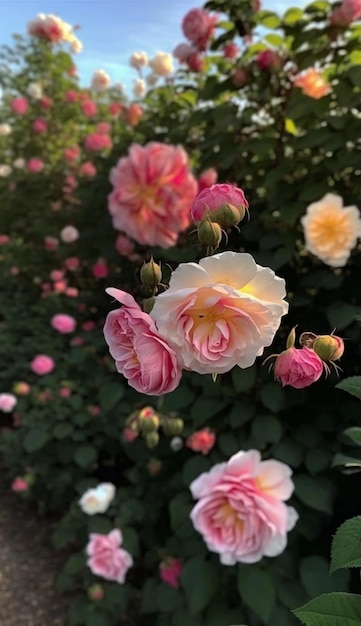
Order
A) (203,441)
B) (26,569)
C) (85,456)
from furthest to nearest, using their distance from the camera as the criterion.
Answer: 1. (26,569)
2. (85,456)
3. (203,441)

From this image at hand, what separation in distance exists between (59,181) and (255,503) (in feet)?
6.89

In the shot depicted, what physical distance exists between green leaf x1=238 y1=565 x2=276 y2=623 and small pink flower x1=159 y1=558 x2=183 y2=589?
23 centimetres

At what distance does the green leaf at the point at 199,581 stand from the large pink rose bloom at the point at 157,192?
0.73 meters

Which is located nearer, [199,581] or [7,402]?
[199,581]

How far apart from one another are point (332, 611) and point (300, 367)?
17 cm

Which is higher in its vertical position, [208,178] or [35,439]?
[208,178]

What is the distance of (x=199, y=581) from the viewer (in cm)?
143

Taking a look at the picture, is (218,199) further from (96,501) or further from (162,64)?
(162,64)

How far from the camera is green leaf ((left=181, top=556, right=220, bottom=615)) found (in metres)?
1.40

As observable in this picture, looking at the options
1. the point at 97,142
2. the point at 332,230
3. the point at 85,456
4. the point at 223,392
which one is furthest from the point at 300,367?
the point at 97,142

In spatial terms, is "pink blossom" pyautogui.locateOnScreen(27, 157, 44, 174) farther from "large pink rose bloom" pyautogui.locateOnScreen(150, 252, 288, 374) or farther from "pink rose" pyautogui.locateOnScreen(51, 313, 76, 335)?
"large pink rose bloom" pyautogui.locateOnScreen(150, 252, 288, 374)

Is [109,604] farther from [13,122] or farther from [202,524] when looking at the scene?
[13,122]

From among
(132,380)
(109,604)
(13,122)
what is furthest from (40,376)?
(132,380)

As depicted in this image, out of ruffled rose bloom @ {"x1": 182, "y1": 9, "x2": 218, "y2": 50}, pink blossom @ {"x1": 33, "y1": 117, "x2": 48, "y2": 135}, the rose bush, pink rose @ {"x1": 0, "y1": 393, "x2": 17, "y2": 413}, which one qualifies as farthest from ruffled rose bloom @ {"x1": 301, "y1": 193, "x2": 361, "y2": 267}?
pink blossom @ {"x1": 33, "y1": 117, "x2": 48, "y2": 135}
